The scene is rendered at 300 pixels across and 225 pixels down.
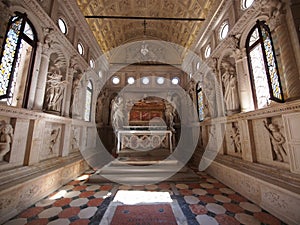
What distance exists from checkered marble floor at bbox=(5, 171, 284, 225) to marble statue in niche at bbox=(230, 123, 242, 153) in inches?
48.1

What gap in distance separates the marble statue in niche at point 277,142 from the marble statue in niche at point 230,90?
144cm

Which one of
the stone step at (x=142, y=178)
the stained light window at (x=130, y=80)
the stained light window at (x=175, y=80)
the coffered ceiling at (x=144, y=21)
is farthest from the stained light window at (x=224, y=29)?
the stained light window at (x=130, y=80)

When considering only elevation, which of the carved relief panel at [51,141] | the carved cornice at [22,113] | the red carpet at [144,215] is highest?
the carved cornice at [22,113]

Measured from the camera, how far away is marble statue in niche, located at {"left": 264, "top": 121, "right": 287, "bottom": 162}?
2.88m

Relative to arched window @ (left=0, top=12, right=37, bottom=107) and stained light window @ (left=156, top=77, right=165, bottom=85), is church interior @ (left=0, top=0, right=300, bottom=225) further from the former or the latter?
stained light window @ (left=156, top=77, right=165, bottom=85)

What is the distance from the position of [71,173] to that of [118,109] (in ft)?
14.0

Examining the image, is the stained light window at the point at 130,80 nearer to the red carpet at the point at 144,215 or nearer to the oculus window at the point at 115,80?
the oculus window at the point at 115,80

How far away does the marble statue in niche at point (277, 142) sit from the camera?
2.88 m

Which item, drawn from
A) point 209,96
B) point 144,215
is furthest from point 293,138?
point 209,96

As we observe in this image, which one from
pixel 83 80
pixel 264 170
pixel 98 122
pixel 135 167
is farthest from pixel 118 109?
pixel 264 170

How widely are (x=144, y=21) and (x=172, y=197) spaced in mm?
7809

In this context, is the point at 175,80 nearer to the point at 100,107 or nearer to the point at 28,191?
the point at 100,107

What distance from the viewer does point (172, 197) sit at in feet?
10.8

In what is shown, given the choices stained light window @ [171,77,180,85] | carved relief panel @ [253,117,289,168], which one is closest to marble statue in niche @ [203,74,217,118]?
carved relief panel @ [253,117,289,168]
